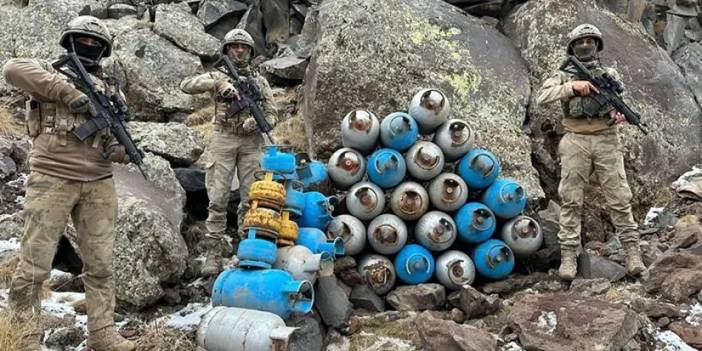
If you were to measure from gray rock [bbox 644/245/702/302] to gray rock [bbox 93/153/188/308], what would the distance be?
459 cm

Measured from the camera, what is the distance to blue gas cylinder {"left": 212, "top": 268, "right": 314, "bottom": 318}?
5.19m

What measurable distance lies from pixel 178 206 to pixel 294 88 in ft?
18.1

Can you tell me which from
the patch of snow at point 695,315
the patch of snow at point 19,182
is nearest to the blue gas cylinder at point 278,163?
the patch of snow at point 695,315

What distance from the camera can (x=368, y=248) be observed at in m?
6.77

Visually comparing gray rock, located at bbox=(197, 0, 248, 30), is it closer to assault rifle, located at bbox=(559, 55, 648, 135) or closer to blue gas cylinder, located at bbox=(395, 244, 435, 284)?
blue gas cylinder, located at bbox=(395, 244, 435, 284)

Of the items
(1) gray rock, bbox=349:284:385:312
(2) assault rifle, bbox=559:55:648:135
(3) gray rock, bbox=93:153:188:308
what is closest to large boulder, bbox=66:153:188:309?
(3) gray rock, bbox=93:153:188:308

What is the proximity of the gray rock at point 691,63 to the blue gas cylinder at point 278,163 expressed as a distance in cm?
749

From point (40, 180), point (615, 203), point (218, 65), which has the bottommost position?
point (615, 203)

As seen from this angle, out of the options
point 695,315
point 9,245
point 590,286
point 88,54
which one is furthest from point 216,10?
point 695,315

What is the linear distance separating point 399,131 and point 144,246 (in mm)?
2821

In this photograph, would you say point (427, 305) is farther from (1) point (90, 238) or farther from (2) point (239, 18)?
(2) point (239, 18)

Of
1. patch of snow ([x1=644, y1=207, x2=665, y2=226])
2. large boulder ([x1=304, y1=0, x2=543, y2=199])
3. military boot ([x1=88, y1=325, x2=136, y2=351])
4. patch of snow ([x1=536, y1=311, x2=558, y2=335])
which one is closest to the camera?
military boot ([x1=88, y1=325, x2=136, y2=351])

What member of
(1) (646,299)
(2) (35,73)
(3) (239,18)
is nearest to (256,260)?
(2) (35,73)

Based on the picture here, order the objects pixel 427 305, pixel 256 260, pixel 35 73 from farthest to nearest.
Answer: pixel 427 305
pixel 256 260
pixel 35 73
